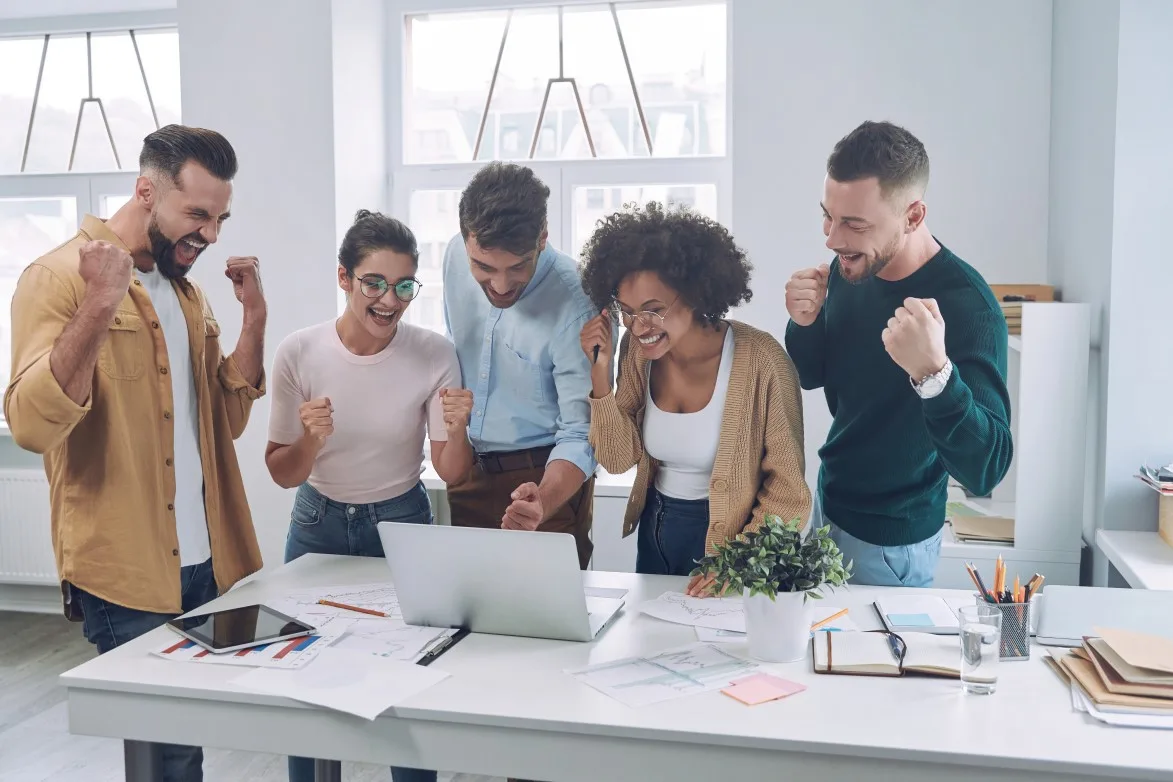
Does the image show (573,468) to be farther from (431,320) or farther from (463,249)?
(431,320)

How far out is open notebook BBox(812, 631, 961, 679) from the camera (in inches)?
65.8

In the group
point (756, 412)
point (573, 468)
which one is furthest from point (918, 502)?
point (573, 468)

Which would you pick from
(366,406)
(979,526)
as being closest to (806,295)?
(366,406)

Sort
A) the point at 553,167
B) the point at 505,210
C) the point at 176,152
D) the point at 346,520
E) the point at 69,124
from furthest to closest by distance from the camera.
→ the point at 69,124
the point at 553,167
the point at 346,520
the point at 505,210
the point at 176,152

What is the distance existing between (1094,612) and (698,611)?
73 cm

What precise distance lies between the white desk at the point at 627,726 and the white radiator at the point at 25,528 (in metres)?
3.09

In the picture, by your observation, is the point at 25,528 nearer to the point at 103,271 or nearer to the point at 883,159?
the point at 103,271

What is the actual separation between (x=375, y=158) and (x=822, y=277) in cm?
259

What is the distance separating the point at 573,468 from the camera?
241 cm

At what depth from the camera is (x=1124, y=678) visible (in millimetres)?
1546

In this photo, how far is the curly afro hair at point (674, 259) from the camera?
7.27ft

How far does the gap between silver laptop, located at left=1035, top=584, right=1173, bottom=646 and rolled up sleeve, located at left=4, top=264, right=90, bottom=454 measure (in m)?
1.83

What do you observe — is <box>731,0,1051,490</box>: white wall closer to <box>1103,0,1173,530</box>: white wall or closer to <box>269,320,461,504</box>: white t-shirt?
<box>1103,0,1173,530</box>: white wall

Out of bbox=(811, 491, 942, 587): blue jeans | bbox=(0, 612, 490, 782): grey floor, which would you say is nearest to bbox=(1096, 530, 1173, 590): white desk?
bbox=(811, 491, 942, 587): blue jeans
